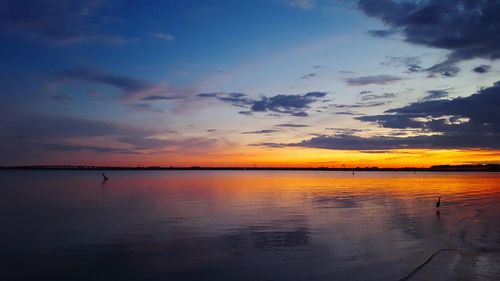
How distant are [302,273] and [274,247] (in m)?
5.10

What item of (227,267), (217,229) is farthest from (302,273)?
(217,229)

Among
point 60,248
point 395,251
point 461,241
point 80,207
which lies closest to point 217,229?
point 60,248

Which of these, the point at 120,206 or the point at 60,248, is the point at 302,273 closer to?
the point at 60,248

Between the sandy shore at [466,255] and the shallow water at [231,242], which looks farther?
the shallow water at [231,242]

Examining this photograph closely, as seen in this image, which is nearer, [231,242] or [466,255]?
[466,255]

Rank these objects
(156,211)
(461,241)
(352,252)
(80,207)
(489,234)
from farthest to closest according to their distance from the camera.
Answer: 1. (80,207)
2. (156,211)
3. (489,234)
4. (461,241)
5. (352,252)

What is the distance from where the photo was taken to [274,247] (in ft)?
74.2

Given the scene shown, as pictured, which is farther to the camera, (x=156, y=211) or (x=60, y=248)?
(x=156, y=211)

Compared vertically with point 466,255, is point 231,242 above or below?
above

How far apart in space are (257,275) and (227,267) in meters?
1.82

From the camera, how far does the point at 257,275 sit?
1725cm

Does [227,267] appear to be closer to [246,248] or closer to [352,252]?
[246,248]

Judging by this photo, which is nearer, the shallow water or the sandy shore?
the sandy shore

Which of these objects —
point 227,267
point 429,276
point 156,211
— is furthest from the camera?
point 156,211
